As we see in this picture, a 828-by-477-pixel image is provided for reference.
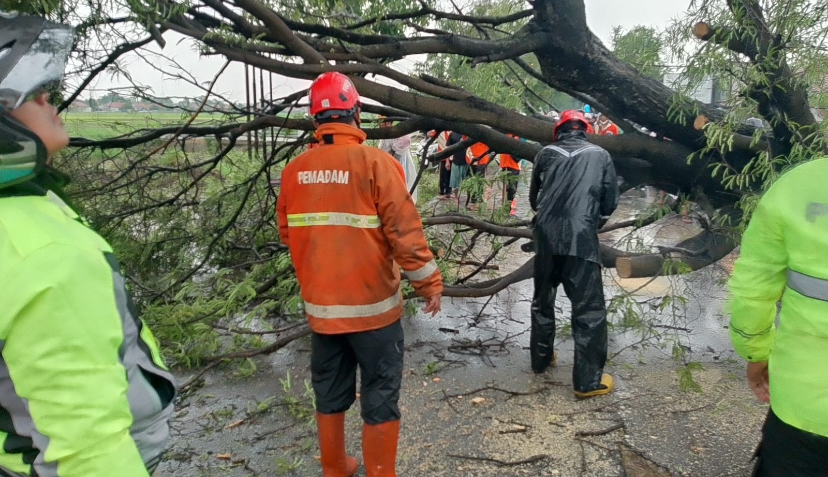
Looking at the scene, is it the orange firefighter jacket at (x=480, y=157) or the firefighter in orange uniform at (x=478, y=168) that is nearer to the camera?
the firefighter in orange uniform at (x=478, y=168)

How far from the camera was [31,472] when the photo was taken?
111 centimetres

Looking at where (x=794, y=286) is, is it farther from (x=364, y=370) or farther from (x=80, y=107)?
(x=80, y=107)

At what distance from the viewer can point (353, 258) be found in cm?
257

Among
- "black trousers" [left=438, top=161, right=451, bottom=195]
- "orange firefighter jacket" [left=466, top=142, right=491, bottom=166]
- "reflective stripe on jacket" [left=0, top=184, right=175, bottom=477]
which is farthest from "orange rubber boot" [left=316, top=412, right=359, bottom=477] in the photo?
"black trousers" [left=438, top=161, right=451, bottom=195]

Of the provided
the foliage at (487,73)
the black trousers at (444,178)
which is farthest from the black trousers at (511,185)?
the black trousers at (444,178)

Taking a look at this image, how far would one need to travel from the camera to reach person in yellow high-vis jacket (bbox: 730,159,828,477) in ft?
5.13

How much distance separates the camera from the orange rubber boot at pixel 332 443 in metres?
2.76

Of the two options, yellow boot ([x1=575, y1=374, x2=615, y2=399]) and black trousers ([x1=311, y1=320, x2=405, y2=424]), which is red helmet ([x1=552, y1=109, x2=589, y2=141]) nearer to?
yellow boot ([x1=575, y1=374, x2=615, y2=399])

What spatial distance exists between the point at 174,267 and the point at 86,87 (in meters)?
1.57

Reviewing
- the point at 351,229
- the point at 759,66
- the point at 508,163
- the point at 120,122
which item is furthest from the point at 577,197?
the point at 120,122

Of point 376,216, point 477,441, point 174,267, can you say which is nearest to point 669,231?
point 477,441

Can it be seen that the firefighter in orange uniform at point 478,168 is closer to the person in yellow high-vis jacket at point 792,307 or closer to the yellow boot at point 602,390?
the yellow boot at point 602,390

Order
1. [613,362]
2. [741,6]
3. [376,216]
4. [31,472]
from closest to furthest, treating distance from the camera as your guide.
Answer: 1. [31,472]
2. [376,216]
3. [741,6]
4. [613,362]

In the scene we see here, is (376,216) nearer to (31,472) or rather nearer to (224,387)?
(31,472)
